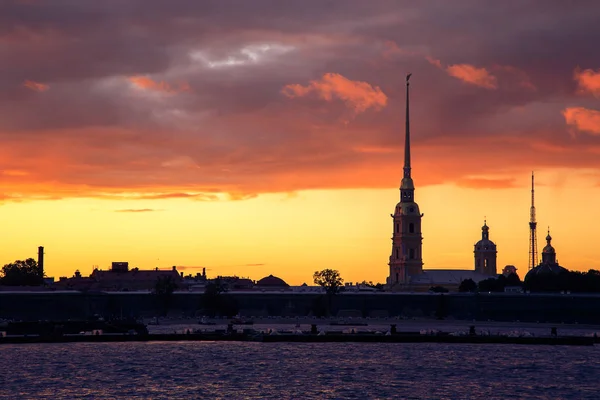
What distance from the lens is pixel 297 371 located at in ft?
345

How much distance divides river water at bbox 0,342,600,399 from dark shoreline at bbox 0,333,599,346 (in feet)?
3.58

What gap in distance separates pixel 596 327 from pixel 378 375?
339ft

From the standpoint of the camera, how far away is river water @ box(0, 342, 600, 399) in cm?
9025

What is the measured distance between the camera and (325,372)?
10388 centimetres

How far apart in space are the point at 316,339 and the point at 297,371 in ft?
114

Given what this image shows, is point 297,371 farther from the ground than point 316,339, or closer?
closer

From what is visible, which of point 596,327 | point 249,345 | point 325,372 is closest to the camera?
point 325,372

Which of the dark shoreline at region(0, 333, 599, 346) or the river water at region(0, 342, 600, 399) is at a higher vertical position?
the dark shoreline at region(0, 333, 599, 346)

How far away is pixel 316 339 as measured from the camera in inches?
5512

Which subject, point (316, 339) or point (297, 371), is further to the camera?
point (316, 339)

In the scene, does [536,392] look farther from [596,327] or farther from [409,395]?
[596,327]

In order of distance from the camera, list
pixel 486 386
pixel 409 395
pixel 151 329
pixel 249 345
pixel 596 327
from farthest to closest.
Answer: pixel 596 327, pixel 151 329, pixel 249 345, pixel 486 386, pixel 409 395

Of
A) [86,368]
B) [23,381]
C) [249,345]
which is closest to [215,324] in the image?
[249,345]

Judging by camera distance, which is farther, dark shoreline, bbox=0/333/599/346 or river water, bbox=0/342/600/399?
dark shoreline, bbox=0/333/599/346
